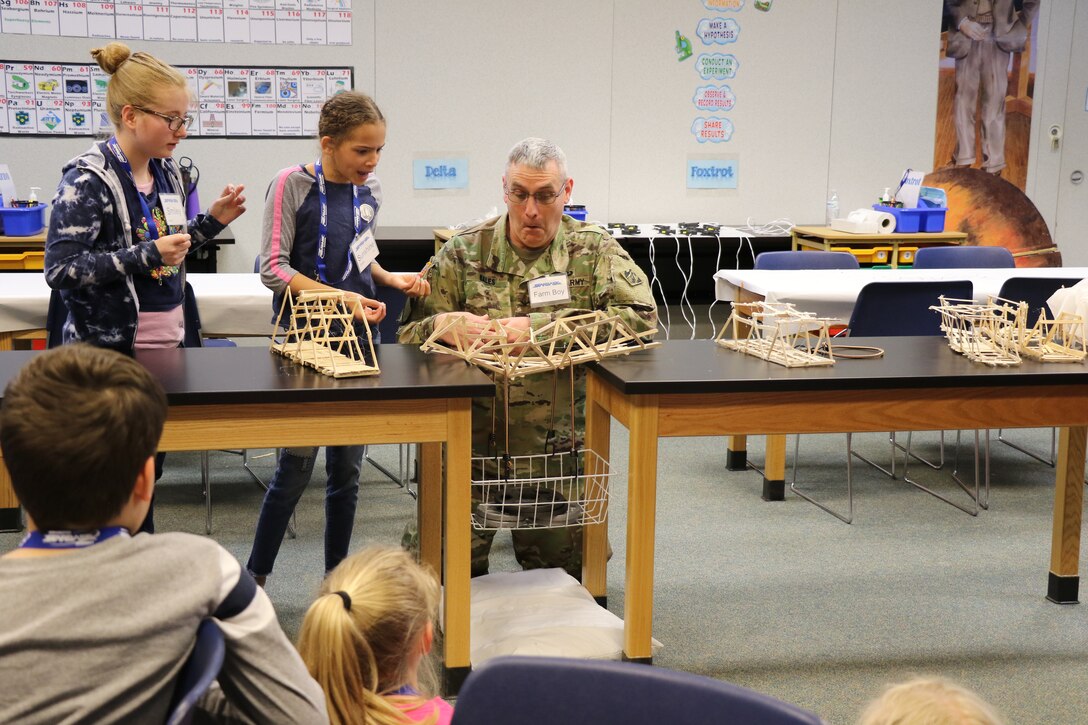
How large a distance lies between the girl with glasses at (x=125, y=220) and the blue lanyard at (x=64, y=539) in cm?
133

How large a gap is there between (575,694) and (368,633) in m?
0.36

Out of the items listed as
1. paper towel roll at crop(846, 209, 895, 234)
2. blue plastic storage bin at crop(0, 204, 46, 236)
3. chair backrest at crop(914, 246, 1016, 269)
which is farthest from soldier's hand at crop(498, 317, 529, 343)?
paper towel roll at crop(846, 209, 895, 234)

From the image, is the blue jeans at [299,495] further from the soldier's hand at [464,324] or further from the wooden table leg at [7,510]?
the wooden table leg at [7,510]

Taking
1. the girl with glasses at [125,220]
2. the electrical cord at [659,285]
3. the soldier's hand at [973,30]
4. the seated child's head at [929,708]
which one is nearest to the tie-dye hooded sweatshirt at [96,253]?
the girl with glasses at [125,220]

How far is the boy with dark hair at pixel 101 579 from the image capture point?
3.19 ft

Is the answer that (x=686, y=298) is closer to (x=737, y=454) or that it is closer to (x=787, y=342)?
(x=737, y=454)

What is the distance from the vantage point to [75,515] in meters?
1.02

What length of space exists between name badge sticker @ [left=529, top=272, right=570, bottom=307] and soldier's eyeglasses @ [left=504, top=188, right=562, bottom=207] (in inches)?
7.1

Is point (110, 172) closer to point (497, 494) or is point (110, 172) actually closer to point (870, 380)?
point (497, 494)

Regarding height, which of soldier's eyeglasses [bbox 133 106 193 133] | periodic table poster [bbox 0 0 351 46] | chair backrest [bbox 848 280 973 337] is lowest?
chair backrest [bbox 848 280 973 337]

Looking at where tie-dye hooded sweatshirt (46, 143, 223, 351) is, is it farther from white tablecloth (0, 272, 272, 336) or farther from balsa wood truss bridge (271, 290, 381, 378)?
white tablecloth (0, 272, 272, 336)

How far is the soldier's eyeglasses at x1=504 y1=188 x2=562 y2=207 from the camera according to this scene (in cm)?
255

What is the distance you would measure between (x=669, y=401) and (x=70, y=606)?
4.75 feet

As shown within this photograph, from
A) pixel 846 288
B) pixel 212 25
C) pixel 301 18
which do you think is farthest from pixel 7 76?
pixel 846 288
